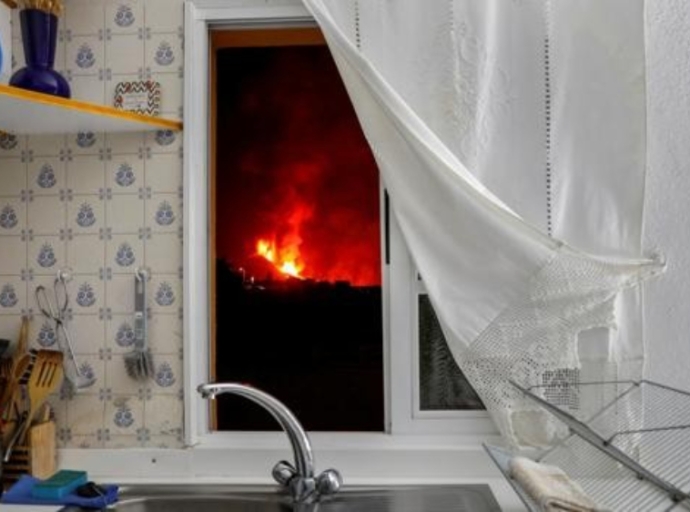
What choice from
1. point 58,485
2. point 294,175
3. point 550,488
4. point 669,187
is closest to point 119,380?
point 58,485

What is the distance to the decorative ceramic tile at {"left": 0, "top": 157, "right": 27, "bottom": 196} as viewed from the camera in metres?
1.70

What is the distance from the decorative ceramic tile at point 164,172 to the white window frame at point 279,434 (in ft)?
0.10

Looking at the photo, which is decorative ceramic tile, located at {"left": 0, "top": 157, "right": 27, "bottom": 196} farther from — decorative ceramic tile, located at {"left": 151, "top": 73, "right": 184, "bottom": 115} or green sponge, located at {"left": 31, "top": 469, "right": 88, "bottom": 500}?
green sponge, located at {"left": 31, "top": 469, "right": 88, "bottom": 500}

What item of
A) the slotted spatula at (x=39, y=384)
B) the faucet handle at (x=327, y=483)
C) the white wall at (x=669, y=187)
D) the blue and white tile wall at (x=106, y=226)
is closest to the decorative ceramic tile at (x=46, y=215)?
the blue and white tile wall at (x=106, y=226)

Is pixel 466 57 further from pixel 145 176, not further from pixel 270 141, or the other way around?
pixel 145 176

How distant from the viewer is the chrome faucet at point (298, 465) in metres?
1.46

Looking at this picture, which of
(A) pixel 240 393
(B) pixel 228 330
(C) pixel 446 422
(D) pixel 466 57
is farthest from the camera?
(B) pixel 228 330

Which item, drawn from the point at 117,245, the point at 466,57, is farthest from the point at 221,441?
the point at 466,57

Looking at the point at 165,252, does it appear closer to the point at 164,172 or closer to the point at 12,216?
the point at 164,172

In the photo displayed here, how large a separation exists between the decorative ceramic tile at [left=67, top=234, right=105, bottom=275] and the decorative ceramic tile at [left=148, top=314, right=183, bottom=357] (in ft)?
0.67

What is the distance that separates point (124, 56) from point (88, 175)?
0.32 m

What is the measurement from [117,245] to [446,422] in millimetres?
961

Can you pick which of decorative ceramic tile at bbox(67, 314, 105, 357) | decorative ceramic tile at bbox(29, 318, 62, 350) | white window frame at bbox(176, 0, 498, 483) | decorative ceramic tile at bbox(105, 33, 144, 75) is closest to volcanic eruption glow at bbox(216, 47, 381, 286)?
white window frame at bbox(176, 0, 498, 483)

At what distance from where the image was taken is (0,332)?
5.50 ft
